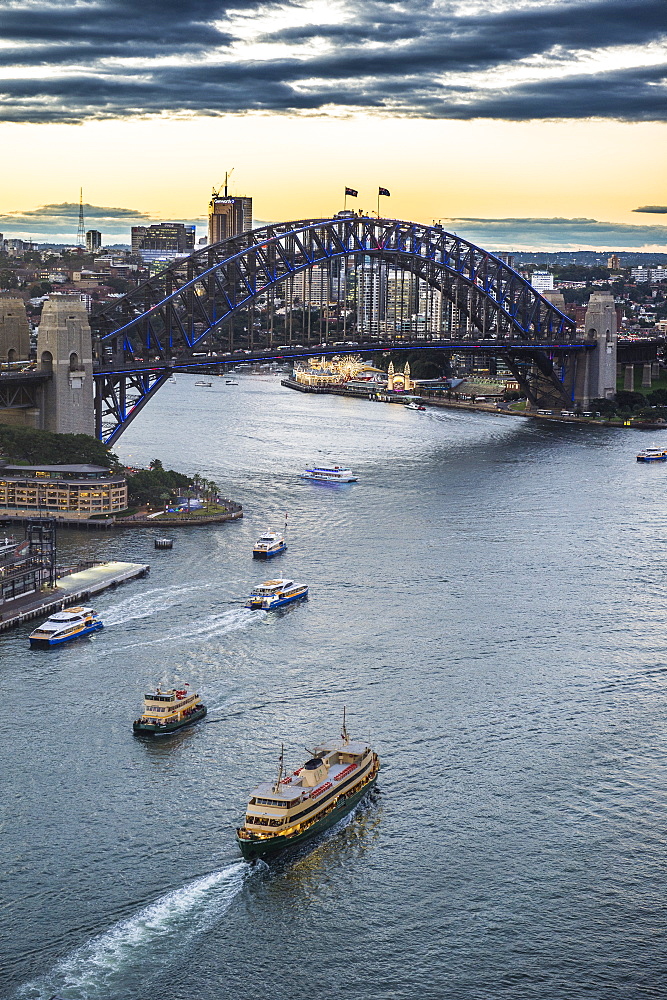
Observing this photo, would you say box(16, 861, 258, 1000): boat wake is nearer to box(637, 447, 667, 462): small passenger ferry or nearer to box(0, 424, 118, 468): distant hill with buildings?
box(0, 424, 118, 468): distant hill with buildings

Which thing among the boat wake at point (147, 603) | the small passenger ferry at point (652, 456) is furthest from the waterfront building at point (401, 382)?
the boat wake at point (147, 603)

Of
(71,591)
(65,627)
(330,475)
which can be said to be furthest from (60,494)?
(65,627)

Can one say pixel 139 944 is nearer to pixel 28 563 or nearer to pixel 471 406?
pixel 28 563

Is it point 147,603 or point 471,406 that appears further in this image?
point 471,406

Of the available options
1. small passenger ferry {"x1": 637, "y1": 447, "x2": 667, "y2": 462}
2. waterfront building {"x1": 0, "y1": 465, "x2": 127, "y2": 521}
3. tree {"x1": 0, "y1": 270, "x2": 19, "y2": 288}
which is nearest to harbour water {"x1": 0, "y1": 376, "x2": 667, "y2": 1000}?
waterfront building {"x1": 0, "y1": 465, "x2": 127, "y2": 521}

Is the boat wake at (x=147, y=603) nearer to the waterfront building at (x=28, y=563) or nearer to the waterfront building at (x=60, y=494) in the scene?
the waterfront building at (x=28, y=563)
